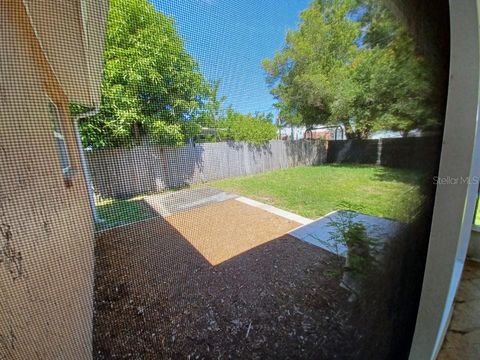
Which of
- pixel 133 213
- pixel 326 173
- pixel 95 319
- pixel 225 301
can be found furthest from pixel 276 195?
pixel 95 319

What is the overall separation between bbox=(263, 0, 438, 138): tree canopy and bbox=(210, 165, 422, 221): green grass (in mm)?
→ 231

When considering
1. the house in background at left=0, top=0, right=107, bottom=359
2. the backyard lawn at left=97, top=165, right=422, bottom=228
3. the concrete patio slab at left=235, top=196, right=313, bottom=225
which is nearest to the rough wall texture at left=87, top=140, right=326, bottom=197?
the house in background at left=0, top=0, right=107, bottom=359

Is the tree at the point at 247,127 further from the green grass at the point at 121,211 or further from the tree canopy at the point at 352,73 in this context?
the green grass at the point at 121,211

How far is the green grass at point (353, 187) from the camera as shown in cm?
109

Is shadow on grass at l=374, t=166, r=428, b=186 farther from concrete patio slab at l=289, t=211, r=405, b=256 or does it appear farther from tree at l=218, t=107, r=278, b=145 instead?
tree at l=218, t=107, r=278, b=145

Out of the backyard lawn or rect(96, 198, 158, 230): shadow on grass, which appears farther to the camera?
the backyard lawn

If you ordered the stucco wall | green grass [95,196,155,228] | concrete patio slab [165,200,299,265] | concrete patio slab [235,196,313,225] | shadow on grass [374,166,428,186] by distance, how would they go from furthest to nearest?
concrete patio slab [235,196,313,225]
shadow on grass [374,166,428,186]
concrete patio slab [165,200,299,265]
green grass [95,196,155,228]
the stucco wall

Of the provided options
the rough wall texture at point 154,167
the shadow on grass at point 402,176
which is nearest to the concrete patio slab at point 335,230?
the shadow on grass at point 402,176

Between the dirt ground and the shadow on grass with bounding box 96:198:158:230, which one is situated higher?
the shadow on grass with bounding box 96:198:158:230

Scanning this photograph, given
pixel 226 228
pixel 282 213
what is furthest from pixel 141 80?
pixel 282 213

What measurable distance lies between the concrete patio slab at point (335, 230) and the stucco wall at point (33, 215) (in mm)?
1220

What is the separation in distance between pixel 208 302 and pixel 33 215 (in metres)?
0.74

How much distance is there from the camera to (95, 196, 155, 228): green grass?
596 mm

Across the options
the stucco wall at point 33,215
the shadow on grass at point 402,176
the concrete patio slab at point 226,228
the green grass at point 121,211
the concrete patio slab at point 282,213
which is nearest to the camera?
the stucco wall at point 33,215
